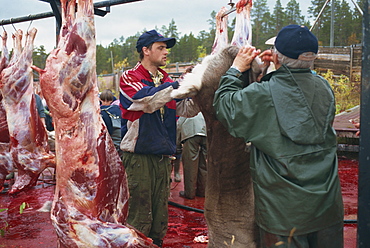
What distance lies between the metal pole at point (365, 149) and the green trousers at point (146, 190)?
7.04 ft

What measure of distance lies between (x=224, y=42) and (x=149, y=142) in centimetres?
122

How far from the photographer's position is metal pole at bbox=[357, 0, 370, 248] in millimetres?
2346

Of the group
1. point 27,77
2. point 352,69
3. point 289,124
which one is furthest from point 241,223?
point 352,69

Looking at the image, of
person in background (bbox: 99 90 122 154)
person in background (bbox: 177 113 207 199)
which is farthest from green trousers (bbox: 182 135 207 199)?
person in background (bbox: 99 90 122 154)

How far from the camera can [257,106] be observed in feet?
8.83

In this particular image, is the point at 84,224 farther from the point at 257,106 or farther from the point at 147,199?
the point at 257,106

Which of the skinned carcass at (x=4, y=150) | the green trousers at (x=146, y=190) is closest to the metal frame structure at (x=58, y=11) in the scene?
the skinned carcass at (x=4, y=150)

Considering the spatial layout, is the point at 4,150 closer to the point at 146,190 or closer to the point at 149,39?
the point at 146,190

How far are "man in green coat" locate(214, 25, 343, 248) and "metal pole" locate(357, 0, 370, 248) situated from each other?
27 cm

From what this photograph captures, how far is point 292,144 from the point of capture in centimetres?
266

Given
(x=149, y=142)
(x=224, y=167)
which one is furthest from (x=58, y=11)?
(x=224, y=167)

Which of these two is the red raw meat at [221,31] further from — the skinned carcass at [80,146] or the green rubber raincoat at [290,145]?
the skinned carcass at [80,146]

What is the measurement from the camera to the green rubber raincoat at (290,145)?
8.66ft

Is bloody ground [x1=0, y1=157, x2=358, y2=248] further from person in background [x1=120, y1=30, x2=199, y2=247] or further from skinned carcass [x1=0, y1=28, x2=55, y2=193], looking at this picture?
person in background [x1=120, y1=30, x2=199, y2=247]
